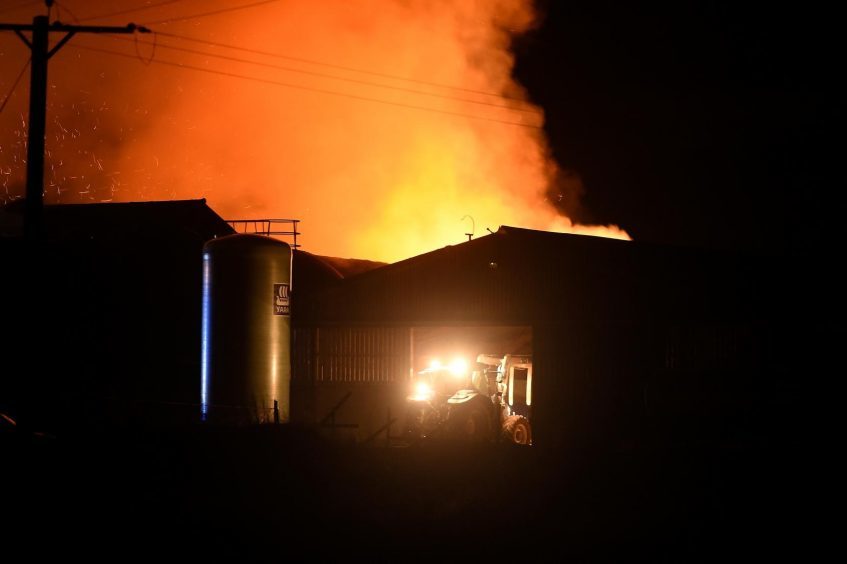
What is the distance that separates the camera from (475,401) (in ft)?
75.9

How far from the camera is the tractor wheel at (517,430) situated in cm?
2405

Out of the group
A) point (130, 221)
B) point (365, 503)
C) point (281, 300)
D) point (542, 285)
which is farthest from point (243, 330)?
point (130, 221)

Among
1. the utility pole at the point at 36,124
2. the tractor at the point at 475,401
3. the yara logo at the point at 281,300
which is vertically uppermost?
the utility pole at the point at 36,124

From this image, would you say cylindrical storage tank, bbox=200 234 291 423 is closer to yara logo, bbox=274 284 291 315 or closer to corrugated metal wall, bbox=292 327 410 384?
yara logo, bbox=274 284 291 315

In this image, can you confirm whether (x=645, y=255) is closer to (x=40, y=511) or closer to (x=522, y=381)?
(x=522, y=381)

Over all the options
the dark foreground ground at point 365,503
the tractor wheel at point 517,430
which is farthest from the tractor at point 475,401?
the dark foreground ground at point 365,503

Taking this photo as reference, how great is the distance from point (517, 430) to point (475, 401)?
178cm

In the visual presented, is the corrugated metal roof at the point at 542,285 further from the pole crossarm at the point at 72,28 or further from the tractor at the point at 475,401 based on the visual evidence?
the pole crossarm at the point at 72,28

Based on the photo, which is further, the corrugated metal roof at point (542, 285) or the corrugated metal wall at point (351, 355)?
the corrugated metal wall at point (351, 355)

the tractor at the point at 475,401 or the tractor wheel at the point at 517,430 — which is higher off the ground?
the tractor at the point at 475,401

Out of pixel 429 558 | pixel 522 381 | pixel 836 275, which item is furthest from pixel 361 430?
pixel 429 558

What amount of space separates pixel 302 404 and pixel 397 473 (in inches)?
422

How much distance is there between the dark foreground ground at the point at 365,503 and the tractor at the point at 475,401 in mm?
4263

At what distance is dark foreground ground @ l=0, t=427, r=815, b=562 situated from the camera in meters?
11.1
